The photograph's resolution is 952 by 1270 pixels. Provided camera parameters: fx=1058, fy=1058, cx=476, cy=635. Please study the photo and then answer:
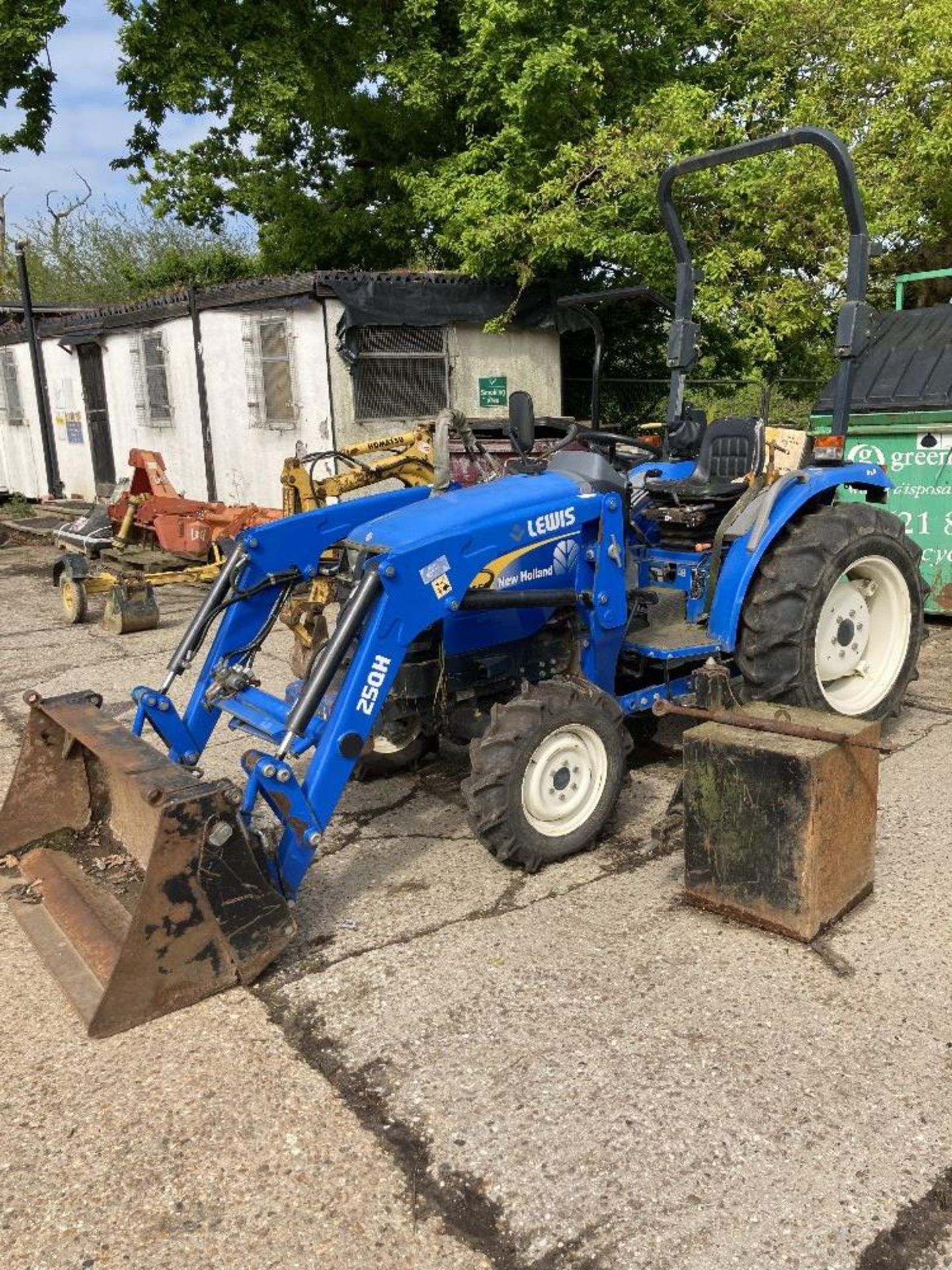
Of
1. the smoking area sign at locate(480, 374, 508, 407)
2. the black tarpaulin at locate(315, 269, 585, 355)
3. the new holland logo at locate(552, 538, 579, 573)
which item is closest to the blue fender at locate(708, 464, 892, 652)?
the new holland logo at locate(552, 538, 579, 573)

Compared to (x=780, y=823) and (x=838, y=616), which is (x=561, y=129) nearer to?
(x=838, y=616)

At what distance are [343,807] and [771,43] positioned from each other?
9.88m

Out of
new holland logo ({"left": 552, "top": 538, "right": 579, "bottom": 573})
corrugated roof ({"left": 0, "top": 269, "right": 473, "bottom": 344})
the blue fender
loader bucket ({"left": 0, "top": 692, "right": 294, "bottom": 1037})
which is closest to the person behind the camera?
loader bucket ({"left": 0, "top": 692, "right": 294, "bottom": 1037})

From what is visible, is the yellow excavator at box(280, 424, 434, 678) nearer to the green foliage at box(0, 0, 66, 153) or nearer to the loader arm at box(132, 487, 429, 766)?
the loader arm at box(132, 487, 429, 766)

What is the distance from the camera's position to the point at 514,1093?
263 cm

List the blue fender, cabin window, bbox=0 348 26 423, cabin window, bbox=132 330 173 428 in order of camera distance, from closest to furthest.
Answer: the blue fender < cabin window, bbox=132 330 173 428 < cabin window, bbox=0 348 26 423

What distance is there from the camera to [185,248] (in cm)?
2947

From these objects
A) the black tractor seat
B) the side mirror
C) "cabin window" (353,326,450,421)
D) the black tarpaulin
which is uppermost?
the black tarpaulin

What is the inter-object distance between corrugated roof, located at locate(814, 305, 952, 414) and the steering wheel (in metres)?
2.00

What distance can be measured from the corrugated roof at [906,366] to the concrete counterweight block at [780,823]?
424 cm

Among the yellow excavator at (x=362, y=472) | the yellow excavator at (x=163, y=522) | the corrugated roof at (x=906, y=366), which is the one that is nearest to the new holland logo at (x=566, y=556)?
the yellow excavator at (x=163, y=522)

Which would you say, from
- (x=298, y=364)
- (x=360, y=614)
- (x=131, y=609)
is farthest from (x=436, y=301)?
(x=360, y=614)

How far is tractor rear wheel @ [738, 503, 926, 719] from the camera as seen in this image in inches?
174

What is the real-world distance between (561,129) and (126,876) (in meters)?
10.4
